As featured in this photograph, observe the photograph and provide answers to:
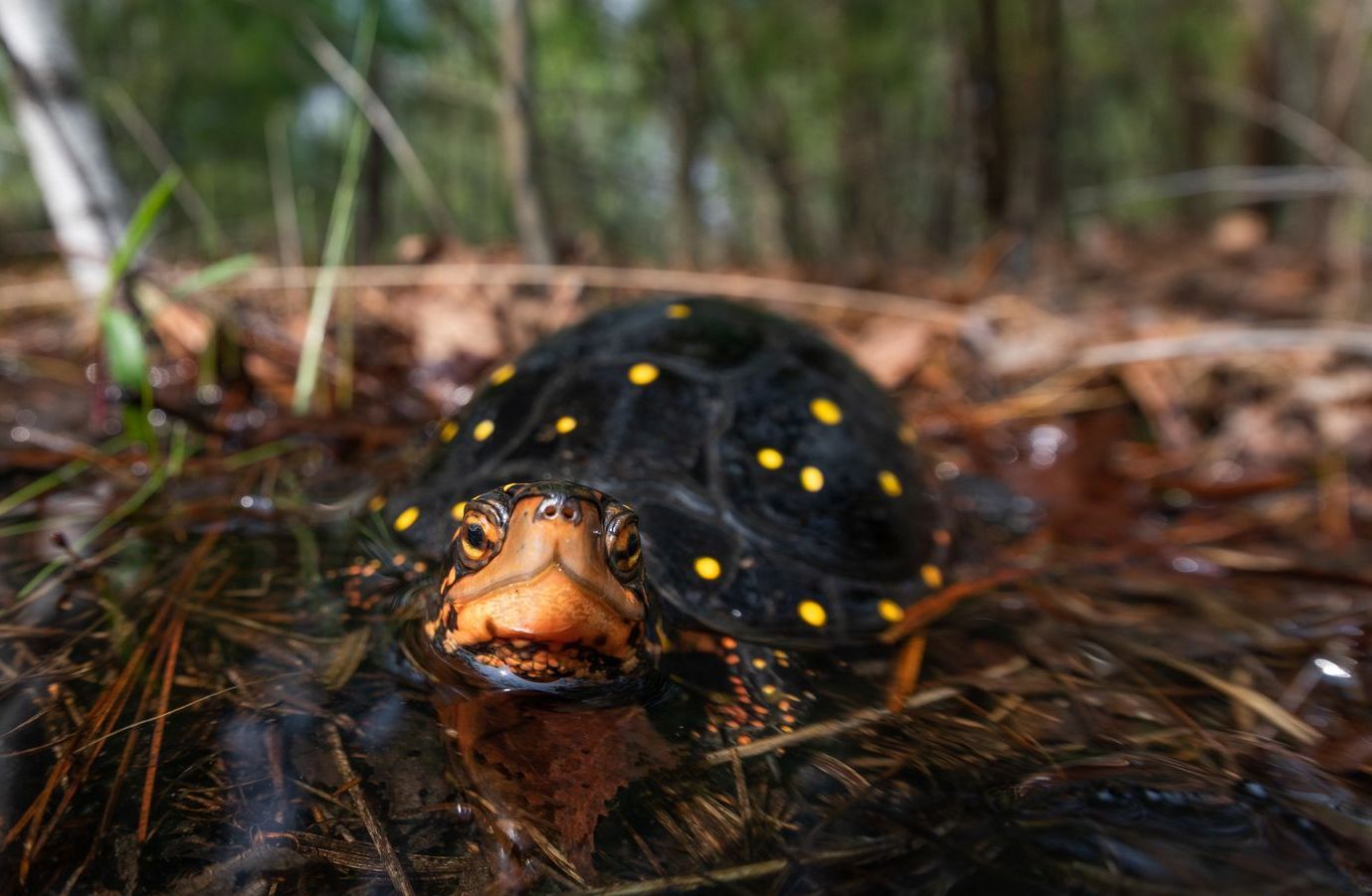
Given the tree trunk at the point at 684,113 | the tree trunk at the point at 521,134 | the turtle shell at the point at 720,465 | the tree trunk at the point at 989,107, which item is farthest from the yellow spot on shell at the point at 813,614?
the tree trunk at the point at 684,113

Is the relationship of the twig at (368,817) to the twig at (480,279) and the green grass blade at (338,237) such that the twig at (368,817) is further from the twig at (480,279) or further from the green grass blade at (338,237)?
the twig at (480,279)

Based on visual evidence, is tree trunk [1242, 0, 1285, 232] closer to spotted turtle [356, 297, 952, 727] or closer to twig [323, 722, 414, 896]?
spotted turtle [356, 297, 952, 727]

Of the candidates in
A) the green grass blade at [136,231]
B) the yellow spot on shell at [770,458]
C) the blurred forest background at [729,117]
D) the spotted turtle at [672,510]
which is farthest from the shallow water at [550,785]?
the blurred forest background at [729,117]

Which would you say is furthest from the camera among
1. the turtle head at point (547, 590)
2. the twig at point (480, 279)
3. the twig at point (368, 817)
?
the twig at point (480, 279)

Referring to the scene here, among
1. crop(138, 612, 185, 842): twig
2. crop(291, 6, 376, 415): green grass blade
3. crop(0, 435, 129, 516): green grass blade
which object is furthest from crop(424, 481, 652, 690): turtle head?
crop(291, 6, 376, 415): green grass blade

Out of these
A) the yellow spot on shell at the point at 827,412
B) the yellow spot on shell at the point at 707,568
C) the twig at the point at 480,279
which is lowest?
the yellow spot on shell at the point at 707,568

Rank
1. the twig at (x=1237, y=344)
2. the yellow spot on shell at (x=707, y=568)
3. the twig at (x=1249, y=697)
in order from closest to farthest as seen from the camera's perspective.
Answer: the twig at (x=1249, y=697) → the yellow spot on shell at (x=707, y=568) → the twig at (x=1237, y=344)

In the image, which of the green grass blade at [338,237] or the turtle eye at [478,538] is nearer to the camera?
the turtle eye at [478,538]

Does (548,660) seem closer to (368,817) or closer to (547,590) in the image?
(547,590)

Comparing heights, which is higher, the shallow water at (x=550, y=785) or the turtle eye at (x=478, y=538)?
the turtle eye at (x=478, y=538)
